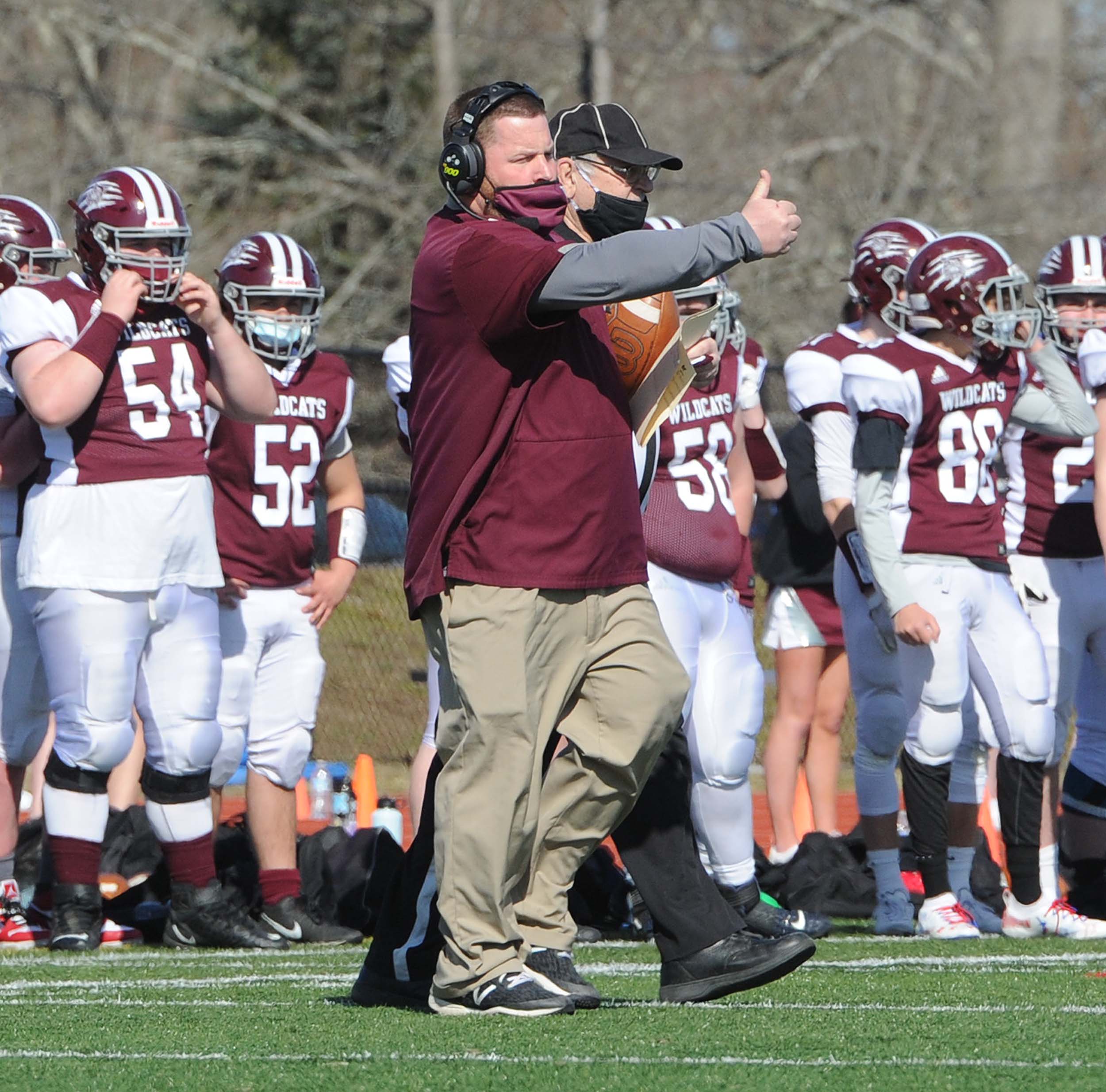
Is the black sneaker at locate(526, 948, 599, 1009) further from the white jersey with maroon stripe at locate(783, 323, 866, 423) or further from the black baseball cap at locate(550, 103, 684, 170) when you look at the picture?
the white jersey with maroon stripe at locate(783, 323, 866, 423)

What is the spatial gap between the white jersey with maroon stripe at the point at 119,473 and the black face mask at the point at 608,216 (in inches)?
70.2

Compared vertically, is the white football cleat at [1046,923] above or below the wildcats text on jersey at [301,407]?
below

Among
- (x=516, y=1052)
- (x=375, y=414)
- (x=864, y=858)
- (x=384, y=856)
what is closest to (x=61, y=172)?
(x=375, y=414)

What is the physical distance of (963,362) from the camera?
Answer: 251 inches

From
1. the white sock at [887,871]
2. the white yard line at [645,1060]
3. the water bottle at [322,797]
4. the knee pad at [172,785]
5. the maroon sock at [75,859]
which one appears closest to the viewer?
the white yard line at [645,1060]

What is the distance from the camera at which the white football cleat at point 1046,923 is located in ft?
20.7

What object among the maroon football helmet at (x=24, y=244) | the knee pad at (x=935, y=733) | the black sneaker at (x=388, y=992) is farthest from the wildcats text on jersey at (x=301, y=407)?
the black sneaker at (x=388, y=992)

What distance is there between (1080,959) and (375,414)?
6.26m

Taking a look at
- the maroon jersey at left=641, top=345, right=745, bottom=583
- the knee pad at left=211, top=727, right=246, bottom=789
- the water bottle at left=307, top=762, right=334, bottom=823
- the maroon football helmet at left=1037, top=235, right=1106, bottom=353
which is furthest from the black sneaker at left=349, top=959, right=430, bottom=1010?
the water bottle at left=307, top=762, right=334, bottom=823

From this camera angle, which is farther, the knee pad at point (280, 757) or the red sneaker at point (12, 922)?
the knee pad at point (280, 757)

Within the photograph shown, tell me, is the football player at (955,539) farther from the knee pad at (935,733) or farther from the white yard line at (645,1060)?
the white yard line at (645,1060)

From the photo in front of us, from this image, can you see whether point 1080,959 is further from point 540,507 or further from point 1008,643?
point 540,507

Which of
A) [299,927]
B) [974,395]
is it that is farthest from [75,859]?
[974,395]

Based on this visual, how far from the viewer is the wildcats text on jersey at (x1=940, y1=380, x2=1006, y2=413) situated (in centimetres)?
628
